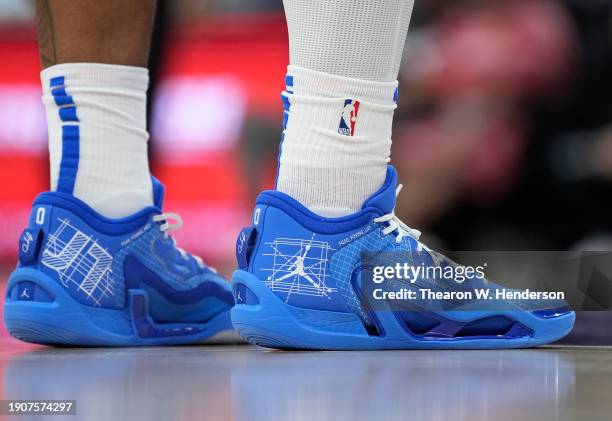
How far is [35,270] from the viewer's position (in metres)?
1.19

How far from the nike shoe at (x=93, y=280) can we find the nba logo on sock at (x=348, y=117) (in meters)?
0.31

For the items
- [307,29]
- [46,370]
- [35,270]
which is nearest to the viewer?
[46,370]

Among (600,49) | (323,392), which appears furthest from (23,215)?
(323,392)

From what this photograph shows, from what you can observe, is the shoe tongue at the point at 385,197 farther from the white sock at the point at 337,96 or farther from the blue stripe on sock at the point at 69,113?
the blue stripe on sock at the point at 69,113

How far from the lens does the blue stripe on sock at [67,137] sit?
4.02 ft

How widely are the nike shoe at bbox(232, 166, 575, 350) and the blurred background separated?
2.03 m

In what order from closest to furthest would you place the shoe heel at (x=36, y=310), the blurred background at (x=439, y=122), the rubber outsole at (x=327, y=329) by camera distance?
the rubber outsole at (x=327, y=329), the shoe heel at (x=36, y=310), the blurred background at (x=439, y=122)

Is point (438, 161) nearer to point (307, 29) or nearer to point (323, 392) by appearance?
point (307, 29)

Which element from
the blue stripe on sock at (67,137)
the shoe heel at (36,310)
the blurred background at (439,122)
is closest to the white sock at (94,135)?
the blue stripe on sock at (67,137)

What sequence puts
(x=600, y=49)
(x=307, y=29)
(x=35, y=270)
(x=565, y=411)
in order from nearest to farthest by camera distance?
(x=565, y=411) < (x=307, y=29) < (x=35, y=270) < (x=600, y=49)

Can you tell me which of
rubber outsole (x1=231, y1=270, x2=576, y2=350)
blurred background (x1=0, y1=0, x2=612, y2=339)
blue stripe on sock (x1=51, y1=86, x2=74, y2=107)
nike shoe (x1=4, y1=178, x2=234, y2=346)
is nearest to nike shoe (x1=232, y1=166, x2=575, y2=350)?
rubber outsole (x1=231, y1=270, x2=576, y2=350)

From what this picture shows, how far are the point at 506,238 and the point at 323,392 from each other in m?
2.55

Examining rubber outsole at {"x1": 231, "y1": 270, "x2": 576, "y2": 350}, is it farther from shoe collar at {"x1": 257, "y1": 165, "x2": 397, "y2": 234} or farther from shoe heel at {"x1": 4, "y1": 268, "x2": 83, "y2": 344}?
shoe heel at {"x1": 4, "y1": 268, "x2": 83, "y2": 344}

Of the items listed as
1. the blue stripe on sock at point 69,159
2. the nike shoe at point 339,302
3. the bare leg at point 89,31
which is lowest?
the nike shoe at point 339,302
